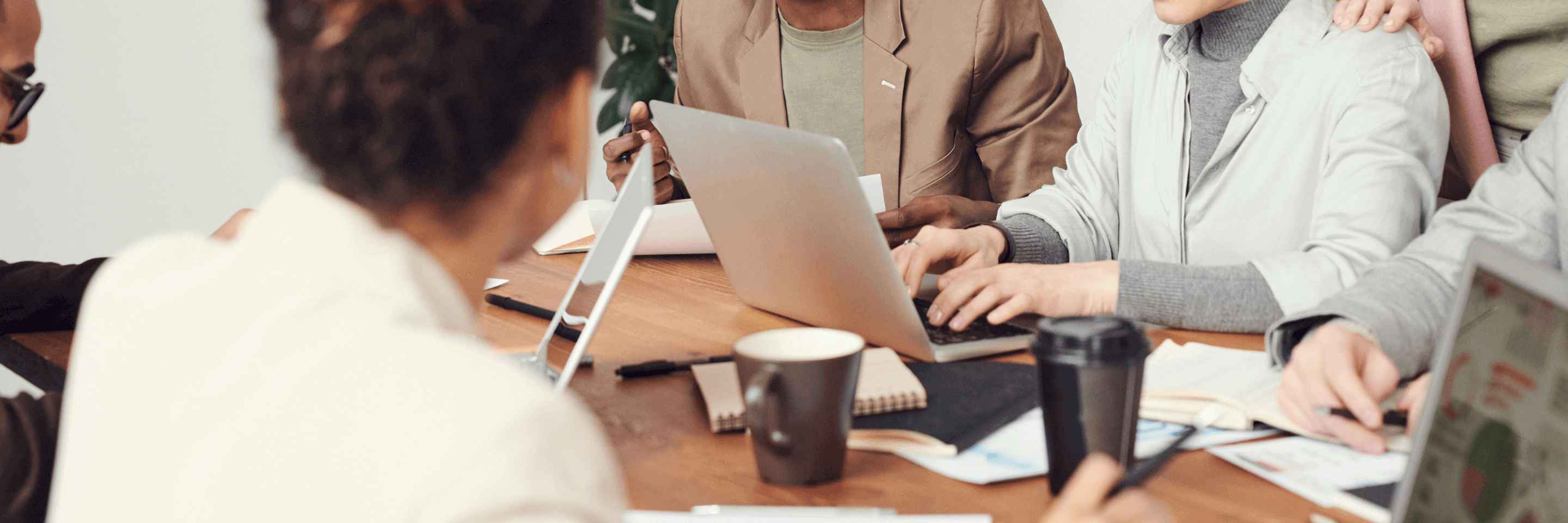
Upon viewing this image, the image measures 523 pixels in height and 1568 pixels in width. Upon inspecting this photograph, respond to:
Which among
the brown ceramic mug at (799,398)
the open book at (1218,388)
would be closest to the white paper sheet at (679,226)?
the open book at (1218,388)

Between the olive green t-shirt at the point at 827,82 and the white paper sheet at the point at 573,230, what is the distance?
0.51 m

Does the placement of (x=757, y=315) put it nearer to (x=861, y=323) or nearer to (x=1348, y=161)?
(x=861, y=323)

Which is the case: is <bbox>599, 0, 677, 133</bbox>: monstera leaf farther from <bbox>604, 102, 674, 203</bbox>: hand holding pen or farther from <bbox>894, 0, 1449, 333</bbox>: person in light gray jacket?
<bbox>894, 0, 1449, 333</bbox>: person in light gray jacket

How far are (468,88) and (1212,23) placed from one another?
1.27 metres

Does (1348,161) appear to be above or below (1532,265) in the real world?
below

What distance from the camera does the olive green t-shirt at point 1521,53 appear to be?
1.62 m

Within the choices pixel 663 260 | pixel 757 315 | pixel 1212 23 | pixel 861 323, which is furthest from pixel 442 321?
pixel 1212 23

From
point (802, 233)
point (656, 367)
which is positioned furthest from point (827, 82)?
point (656, 367)

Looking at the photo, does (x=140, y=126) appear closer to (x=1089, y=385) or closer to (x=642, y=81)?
(x=642, y=81)

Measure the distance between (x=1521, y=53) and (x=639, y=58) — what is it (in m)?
2.48

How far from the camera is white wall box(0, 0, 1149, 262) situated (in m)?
3.24

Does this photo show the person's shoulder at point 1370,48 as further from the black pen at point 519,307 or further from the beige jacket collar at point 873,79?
the black pen at point 519,307

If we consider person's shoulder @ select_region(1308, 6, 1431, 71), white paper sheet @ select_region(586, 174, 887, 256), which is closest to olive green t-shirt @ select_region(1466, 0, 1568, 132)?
person's shoulder @ select_region(1308, 6, 1431, 71)

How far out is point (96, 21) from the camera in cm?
324
